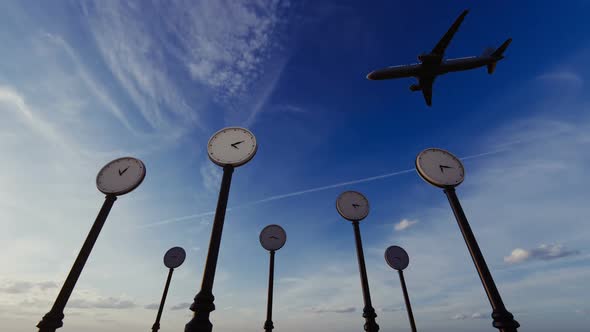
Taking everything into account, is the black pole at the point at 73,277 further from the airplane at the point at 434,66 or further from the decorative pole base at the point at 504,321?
the airplane at the point at 434,66

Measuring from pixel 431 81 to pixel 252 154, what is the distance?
3424cm

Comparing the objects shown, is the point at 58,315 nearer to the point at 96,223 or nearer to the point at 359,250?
the point at 96,223

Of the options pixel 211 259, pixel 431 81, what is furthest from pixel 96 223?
pixel 431 81

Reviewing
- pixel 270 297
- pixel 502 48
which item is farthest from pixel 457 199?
pixel 502 48

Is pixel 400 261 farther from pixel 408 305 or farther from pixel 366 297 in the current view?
pixel 366 297

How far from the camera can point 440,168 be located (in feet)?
21.8

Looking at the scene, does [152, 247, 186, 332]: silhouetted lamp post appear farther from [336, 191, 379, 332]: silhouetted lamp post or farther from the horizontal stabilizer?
the horizontal stabilizer

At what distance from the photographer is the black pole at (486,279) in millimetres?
4219

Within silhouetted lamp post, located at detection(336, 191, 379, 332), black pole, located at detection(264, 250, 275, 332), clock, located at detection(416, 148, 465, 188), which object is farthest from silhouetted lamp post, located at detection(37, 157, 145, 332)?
clock, located at detection(416, 148, 465, 188)

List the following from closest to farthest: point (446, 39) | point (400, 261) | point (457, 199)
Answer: point (457, 199) < point (400, 261) < point (446, 39)

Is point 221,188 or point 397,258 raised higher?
point 397,258

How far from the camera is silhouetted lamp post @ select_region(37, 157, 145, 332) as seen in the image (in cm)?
522

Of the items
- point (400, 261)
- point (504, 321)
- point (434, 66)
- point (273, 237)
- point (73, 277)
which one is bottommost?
point (504, 321)

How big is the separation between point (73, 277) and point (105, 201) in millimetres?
1966
